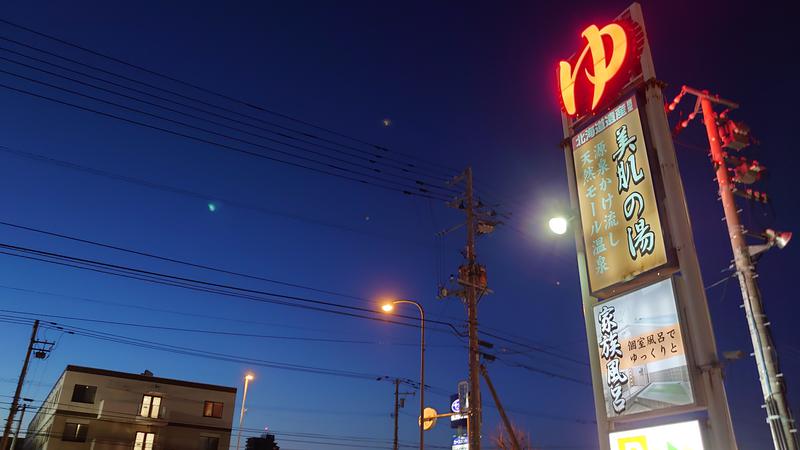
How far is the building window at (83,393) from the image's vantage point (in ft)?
140

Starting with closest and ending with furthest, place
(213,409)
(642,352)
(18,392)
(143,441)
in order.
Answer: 1. (642,352)
2. (18,392)
3. (143,441)
4. (213,409)

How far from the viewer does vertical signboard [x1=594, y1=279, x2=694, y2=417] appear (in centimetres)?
834

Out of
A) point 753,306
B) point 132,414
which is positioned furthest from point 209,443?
point 753,306

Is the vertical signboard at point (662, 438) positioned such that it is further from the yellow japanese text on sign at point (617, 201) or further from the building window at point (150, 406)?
the building window at point (150, 406)

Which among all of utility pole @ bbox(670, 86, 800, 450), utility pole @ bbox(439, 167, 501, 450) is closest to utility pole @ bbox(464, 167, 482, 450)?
utility pole @ bbox(439, 167, 501, 450)

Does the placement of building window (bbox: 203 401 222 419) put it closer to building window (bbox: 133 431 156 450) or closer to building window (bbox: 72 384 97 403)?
building window (bbox: 133 431 156 450)

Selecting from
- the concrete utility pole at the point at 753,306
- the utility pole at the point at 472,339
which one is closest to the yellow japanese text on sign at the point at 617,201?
the concrete utility pole at the point at 753,306

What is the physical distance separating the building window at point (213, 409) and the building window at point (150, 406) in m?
3.97

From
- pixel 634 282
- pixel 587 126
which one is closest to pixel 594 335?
pixel 634 282

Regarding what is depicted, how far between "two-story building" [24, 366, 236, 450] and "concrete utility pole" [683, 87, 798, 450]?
146ft

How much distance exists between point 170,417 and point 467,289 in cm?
3288

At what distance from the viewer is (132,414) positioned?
44.0m

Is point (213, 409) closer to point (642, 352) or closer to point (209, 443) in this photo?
point (209, 443)

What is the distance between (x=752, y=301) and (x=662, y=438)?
413 cm
